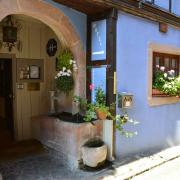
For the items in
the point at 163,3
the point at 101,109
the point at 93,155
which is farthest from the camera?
the point at 163,3

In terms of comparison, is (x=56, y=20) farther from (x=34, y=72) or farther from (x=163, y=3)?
(x=163, y=3)

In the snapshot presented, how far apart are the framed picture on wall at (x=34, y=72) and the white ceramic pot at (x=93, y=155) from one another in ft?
8.76

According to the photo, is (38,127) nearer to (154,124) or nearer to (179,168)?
(154,124)

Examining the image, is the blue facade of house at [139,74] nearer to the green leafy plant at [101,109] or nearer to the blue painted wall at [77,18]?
the blue painted wall at [77,18]

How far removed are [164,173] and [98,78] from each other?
2269mm

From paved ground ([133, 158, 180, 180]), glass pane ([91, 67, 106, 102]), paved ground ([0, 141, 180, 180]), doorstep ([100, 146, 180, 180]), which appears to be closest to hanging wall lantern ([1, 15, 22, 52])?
glass pane ([91, 67, 106, 102])

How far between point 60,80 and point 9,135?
7.74 ft

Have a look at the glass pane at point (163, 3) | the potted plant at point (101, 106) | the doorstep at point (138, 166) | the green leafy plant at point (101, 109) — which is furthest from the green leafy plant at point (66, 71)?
the glass pane at point (163, 3)

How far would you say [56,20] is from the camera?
16.7 feet

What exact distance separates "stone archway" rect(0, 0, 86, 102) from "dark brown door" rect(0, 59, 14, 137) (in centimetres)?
200

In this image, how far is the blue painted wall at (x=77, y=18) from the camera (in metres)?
5.17

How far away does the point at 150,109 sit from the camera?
6.39 meters

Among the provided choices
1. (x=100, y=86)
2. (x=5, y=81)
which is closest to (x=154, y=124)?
(x=100, y=86)

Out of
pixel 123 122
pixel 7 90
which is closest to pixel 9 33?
pixel 7 90
